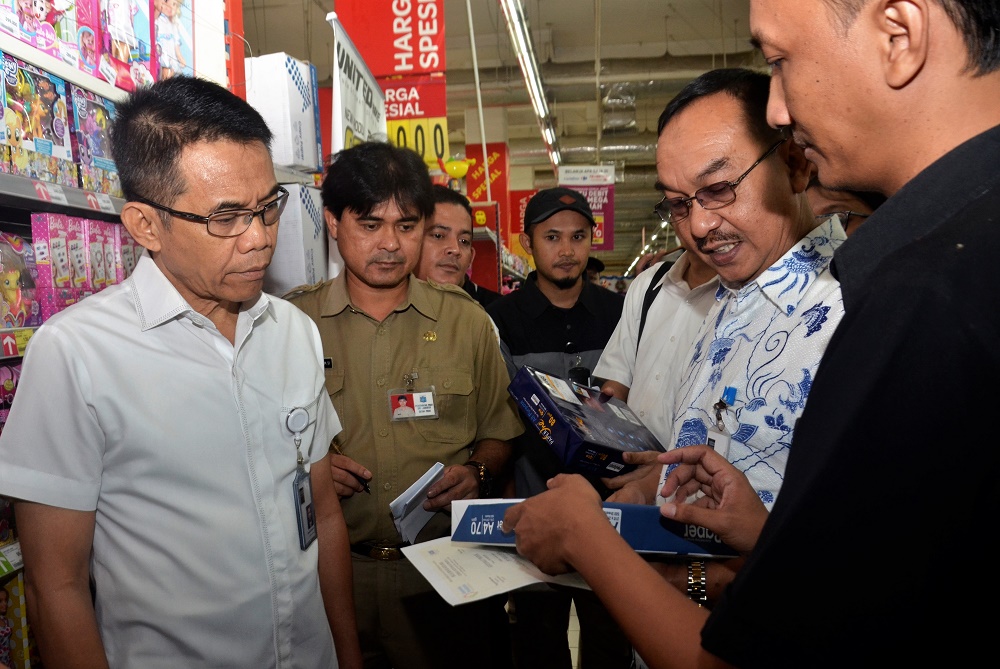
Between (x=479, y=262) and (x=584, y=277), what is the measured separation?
8.55 ft

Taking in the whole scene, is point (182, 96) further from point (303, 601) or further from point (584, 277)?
point (584, 277)

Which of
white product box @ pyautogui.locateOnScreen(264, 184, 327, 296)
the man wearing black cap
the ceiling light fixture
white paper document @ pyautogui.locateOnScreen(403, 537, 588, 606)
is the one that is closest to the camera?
white paper document @ pyautogui.locateOnScreen(403, 537, 588, 606)

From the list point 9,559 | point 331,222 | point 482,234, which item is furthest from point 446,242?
point 9,559

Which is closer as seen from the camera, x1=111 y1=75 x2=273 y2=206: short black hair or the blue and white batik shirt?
the blue and white batik shirt

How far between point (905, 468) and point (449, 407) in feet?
6.92

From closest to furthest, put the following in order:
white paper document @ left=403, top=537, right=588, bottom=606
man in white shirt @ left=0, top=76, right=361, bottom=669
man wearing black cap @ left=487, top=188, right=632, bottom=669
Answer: white paper document @ left=403, top=537, right=588, bottom=606 < man in white shirt @ left=0, top=76, right=361, bottom=669 < man wearing black cap @ left=487, top=188, right=632, bottom=669

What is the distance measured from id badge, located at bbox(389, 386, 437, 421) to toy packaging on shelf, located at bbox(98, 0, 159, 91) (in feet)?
4.23

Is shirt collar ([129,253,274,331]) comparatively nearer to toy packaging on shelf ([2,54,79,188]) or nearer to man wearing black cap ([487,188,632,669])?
toy packaging on shelf ([2,54,79,188])

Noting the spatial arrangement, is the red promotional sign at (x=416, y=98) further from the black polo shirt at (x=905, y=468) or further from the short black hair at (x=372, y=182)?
the black polo shirt at (x=905, y=468)

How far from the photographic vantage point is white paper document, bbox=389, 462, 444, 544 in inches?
83.0

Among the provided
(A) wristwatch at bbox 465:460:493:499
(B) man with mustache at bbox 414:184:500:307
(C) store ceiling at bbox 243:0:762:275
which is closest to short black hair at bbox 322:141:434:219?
(A) wristwatch at bbox 465:460:493:499

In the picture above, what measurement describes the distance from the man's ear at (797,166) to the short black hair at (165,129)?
130cm

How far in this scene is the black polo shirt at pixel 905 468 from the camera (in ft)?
2.04

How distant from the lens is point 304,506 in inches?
68.1
